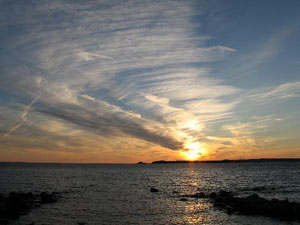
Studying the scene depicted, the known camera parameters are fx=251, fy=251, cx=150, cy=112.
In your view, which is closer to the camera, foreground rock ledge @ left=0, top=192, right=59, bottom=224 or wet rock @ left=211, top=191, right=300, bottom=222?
foreground rock ledge @ left=0, top=192, right=59, bottom=224

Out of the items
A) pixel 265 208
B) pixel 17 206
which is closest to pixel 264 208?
pixel 265 208

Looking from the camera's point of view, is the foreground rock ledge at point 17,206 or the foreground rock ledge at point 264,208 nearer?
the foreground rock ledge at point 17,206

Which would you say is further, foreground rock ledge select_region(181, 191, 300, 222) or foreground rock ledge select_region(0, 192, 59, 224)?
foreground rock ledge select_region(181, 191, 300, 222)

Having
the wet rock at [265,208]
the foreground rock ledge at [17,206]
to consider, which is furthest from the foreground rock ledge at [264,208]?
the foreground rock ledge at [17,206]

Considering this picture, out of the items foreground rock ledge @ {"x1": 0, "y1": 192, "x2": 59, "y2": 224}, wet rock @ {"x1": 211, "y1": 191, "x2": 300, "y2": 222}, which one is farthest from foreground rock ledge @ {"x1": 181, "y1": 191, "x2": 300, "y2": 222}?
foreground rock ledge @ {"x1": 0, "y1": 192, "x2": 59, "y2": 224}

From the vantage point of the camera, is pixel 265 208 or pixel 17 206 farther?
pixel 17 206

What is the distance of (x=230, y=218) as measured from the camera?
3103 centimetres

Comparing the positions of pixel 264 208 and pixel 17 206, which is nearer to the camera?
pixel 264 208

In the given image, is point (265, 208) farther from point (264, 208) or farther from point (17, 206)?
point (17, 206)

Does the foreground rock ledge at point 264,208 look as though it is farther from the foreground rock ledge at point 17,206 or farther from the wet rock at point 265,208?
the foreground rock ledge at point 17,206

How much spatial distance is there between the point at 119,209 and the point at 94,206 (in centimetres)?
462

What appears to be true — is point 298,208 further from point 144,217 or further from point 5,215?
point 5,215

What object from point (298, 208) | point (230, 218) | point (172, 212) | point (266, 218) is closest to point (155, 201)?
point (172, 212)

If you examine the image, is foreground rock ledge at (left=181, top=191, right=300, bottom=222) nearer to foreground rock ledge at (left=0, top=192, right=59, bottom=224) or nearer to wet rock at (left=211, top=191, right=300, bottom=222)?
wet rock at (left=211, top=191, right=300, bottom=222)
